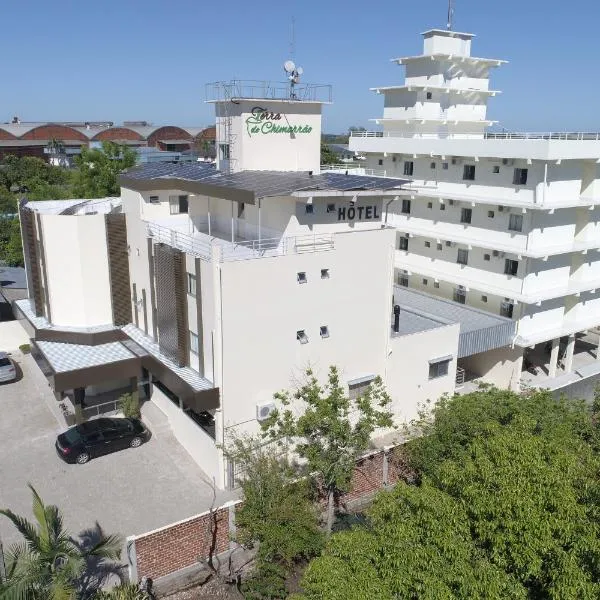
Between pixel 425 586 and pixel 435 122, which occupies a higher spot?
pixel 435 122

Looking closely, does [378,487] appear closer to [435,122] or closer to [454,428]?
[454,428]

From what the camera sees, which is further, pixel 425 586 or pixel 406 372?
pixel 406 372

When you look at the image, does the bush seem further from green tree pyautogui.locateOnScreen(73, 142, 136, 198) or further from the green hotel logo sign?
green tree pyautogui.locateOnScreen(73, 142, 136, 198)

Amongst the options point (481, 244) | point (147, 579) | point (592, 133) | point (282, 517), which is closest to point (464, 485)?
point (282, 517)

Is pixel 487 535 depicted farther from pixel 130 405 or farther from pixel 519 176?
pixel 519 176

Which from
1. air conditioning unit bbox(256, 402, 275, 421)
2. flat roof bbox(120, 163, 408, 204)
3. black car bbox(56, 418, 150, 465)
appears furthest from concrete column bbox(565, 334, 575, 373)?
black car bbox(56, 418, 150, 465)

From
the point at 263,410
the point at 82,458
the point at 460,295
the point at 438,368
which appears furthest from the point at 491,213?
the point at 82,458
